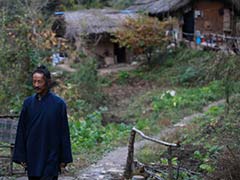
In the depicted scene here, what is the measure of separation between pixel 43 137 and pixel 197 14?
71.4ft

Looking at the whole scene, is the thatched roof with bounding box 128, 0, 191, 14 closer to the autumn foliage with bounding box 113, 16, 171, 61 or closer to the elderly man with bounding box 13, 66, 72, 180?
the autumn foliage with bounding box 113, 16, 171, 61

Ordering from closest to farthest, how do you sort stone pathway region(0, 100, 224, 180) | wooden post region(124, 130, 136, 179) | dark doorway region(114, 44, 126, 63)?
wooden post region(124, 130, 136, 179) → stone pathway region(0, 100, 224, 180) → dark doorway region(114, 44, 126, 63)

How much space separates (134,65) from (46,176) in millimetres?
21687

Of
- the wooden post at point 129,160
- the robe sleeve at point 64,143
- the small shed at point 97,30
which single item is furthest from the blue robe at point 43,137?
Result: the small shed at point 97,30

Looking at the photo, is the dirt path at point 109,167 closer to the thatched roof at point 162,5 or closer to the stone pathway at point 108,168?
the stone pathway at point 108,168

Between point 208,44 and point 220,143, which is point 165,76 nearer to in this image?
point 208,44

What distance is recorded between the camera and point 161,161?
8.70 metres

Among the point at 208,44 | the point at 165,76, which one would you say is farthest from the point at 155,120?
the point at 208,44

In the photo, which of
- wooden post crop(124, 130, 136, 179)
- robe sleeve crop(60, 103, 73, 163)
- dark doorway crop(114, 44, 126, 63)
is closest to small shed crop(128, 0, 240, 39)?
dark doorway crop(114, 44, 126, 63)

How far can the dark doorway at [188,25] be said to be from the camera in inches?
1032

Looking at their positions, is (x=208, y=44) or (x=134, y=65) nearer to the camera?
(x=208, y=44)

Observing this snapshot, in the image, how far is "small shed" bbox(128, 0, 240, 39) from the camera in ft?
80.0

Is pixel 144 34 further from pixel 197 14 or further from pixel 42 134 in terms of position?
pixel 42 134

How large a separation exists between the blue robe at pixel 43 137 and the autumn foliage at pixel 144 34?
18.4 m
